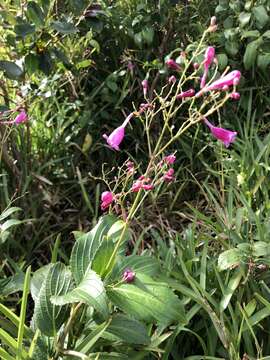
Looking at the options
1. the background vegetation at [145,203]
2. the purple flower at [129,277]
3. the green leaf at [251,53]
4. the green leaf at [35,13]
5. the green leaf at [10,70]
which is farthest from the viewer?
the green leaf at [251,53]

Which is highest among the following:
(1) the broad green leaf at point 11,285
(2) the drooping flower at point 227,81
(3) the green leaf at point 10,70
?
(2) the drooping flower at point 227,81

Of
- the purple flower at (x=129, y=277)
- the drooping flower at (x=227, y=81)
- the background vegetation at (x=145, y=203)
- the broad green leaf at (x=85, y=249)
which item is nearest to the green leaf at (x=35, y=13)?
the background vegetation at (x=145, y=203)

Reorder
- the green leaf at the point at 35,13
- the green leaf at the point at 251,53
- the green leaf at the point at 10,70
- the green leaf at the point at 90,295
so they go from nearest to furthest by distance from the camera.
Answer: the green leaf at the point at 90,295 → the green leaf at the point at 35,13 → the green leaf at the point at 10,70 → the green leaf at the point at 251,53

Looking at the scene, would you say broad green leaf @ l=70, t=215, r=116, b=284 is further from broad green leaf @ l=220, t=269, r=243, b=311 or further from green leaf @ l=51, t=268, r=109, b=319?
broad green leaf @ l=220, t=269, r=243, b=311

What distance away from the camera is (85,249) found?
151cm

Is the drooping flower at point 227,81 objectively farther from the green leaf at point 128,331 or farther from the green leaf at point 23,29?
the green leaf at point 23,29

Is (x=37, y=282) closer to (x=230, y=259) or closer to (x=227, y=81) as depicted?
(x=230, y=259)

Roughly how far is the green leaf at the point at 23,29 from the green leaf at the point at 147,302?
1.14m

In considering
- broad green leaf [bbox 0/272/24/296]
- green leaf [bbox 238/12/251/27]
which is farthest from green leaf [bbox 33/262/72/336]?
green leaf [bbox 238/12/251/27]

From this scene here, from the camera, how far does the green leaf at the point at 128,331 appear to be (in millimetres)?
1426

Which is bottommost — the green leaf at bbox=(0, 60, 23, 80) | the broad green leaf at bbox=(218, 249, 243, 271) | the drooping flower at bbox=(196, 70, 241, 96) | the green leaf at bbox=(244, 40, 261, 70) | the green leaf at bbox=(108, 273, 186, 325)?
the broad green leaf at bbox=(218, 249, 243, 271)

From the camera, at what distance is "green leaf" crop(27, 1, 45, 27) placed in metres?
2.14

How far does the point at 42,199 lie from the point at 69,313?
3.85 feet

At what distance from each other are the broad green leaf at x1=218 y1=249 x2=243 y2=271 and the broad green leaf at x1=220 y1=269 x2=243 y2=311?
0.04 meters
